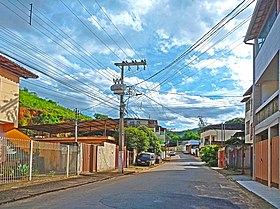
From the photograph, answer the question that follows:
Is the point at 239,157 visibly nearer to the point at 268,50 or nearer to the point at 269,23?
the point at 269,23

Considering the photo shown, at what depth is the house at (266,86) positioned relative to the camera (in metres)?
20.5

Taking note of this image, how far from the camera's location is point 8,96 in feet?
87.5

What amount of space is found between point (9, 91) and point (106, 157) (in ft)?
46.7

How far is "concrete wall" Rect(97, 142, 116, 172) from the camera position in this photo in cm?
3603

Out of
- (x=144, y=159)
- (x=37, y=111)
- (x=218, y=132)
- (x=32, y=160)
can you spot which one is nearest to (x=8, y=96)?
(x=32, y=160)

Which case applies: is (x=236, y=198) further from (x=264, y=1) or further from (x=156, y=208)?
(x=264, y=1)

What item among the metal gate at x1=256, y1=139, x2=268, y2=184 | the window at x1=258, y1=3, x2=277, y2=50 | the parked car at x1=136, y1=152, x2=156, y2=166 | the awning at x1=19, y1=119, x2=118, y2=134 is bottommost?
the parked car at x1=136, y1=152, x2=156, y2=166

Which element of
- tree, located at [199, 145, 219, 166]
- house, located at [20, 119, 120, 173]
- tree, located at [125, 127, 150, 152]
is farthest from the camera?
tree, located at [199, 145, 219, 166]

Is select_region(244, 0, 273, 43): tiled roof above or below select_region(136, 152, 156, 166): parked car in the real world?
above

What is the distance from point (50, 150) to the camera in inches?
997

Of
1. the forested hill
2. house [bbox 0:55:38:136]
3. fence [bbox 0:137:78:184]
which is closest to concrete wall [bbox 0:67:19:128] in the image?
house [bbox 0:55:38:136]

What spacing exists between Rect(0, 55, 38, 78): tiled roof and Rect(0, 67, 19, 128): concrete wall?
27 cm

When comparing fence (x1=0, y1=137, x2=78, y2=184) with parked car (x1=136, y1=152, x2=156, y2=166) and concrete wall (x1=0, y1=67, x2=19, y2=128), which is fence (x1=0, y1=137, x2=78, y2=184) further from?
parked car (x1=136, y1=152, x2=156, y2=166)

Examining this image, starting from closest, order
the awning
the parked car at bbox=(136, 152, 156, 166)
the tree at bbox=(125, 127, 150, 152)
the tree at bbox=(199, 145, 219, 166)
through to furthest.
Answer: the awning < the parked car at bbox=(136, 152, 156, 166) < the tree at bbox=(125, 127, 150, 152) < the tree at bbox=(199, 145, 219, 166)
